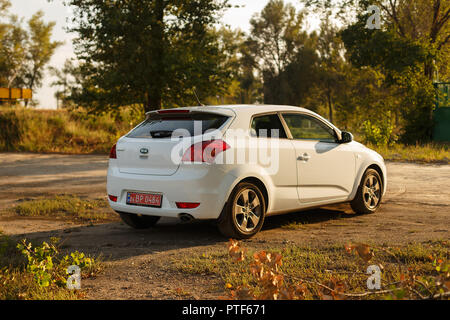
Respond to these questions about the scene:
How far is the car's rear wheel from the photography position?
26.2 ft

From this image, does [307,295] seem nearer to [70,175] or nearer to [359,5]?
[70,175]

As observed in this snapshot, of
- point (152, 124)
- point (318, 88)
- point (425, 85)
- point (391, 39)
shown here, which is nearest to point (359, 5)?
point (391, 39)

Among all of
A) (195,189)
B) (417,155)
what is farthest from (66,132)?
(195,189)

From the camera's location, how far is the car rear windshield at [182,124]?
276 inches

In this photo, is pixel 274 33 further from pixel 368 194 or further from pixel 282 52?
pixel 368 194

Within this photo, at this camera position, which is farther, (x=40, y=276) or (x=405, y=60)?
(x=405, y=60)

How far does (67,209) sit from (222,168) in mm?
4129

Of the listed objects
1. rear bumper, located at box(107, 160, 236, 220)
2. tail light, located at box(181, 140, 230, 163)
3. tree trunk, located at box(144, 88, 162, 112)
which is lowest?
rear bumper, located at box(107, 160, 236, 220)

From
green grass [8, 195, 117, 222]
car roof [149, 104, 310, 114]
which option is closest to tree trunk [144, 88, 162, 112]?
green grass [8, 195, 117, 222]

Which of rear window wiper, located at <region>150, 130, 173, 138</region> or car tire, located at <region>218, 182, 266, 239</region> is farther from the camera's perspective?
rear window wiper, located at <region>150, 130, 173, 138</region>

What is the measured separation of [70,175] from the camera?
14.9 metres

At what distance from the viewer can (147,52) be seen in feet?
70.1

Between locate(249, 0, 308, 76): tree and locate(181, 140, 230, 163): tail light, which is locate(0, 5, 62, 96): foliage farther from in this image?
locate(181, 140, 230, 163): tail light

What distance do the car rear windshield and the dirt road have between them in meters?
1.38
